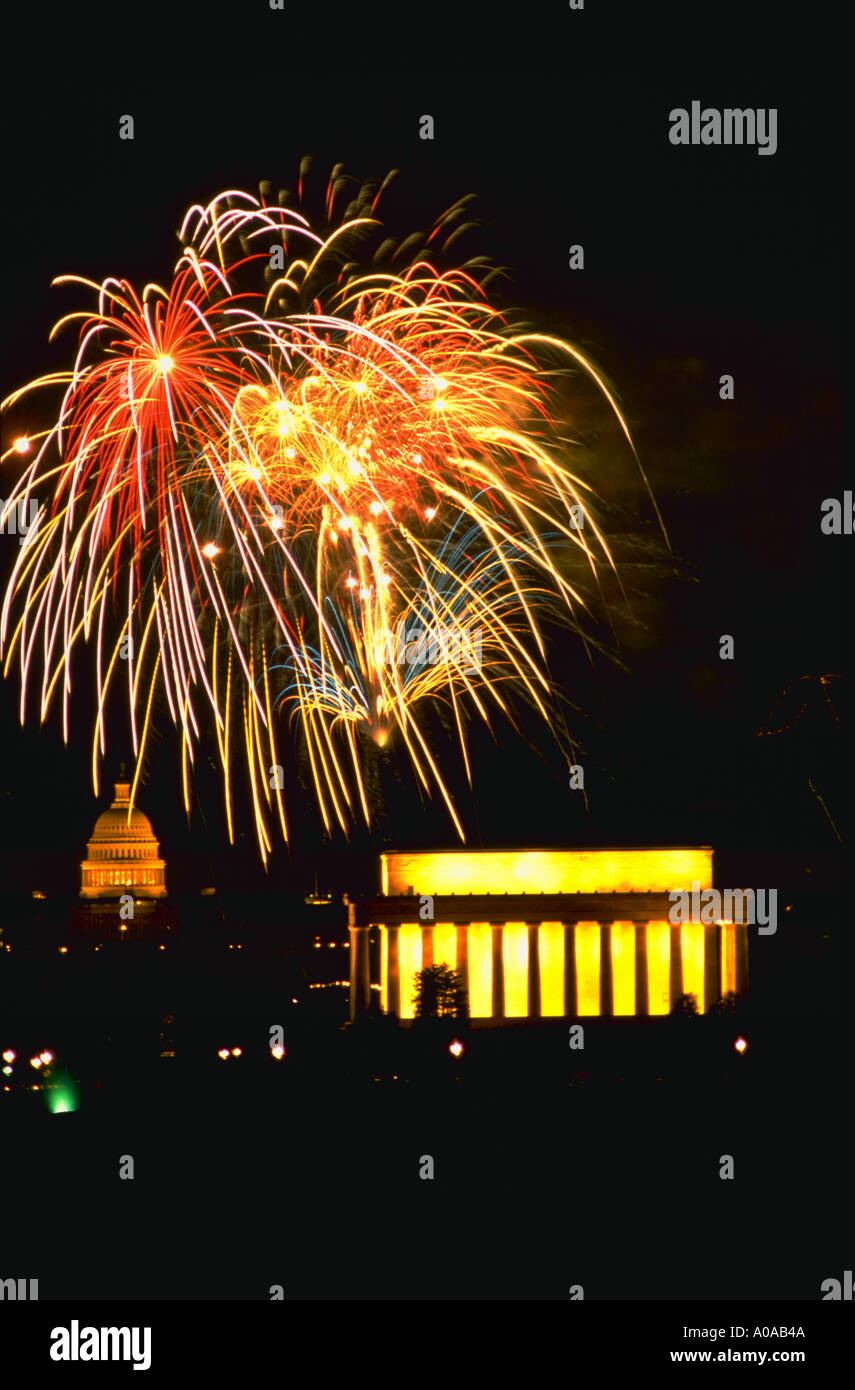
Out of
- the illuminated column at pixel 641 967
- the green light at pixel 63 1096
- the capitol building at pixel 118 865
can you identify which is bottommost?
the capitol building at pixel 118 865

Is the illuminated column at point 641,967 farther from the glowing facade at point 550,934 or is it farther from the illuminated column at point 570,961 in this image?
the illuminated column at point 570,961

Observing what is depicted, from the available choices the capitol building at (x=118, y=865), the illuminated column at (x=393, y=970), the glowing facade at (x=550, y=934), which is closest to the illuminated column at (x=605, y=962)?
the glowing facade at (x=550, y=934)

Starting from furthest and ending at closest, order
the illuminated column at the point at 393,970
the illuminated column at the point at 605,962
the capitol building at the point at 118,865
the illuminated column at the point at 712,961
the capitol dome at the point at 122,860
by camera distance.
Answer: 1. the capitol dome at the point at 122,860
2. the capitol building at the point at 118,865
3. the illuminated column at the point at 605,962
4. the illuminated column at the point at 712,961
5. the illuminated column at the point at 393,970

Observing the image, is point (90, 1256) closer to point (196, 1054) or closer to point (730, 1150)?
point (730, 1150)

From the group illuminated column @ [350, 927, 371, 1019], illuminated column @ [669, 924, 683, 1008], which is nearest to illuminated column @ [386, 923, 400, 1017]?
illuminated column @ [350, 927, 371, 1019]

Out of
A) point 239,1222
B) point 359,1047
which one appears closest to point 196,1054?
point 359,1047

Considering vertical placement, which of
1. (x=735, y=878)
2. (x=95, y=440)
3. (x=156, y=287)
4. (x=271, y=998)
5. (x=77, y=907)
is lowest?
(x=77, y=907)

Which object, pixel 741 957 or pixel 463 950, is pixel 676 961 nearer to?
pixel 741 957
